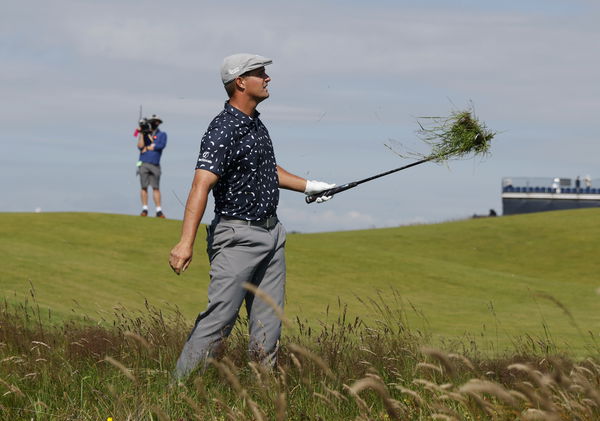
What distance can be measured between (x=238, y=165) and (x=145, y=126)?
17.8 metres

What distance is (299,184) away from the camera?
6484 mm

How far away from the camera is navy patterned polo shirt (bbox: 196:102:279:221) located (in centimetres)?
570

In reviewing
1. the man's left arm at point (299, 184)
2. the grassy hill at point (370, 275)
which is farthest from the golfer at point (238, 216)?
the grassy hill at point (370, 275)

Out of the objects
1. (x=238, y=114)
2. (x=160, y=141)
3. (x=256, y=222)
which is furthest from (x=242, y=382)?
(x=160, y=141)

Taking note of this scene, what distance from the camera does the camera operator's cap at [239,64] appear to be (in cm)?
584

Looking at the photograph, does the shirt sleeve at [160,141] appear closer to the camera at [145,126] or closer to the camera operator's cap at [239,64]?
the camera at [145,126]

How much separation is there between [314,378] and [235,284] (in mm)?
818

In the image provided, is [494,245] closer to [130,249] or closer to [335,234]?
[335,234]

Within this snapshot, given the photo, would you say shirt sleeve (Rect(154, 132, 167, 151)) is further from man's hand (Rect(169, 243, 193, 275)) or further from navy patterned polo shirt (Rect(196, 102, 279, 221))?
man's hand (Rect(169, 243, 193, 275))

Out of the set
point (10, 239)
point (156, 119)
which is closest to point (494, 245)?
point (156, 119)

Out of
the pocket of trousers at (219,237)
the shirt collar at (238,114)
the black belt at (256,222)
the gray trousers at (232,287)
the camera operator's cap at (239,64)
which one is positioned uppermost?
the camera operator's cap at (239,64)

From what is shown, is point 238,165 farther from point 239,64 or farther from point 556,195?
point 556,195

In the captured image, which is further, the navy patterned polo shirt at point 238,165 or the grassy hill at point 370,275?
the grassy hill at point 370,275

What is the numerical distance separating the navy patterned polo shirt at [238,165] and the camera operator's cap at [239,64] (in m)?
0.23
